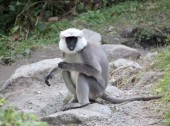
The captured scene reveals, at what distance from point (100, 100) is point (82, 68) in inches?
32.4

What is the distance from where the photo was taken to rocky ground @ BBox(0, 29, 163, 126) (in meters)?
6.28

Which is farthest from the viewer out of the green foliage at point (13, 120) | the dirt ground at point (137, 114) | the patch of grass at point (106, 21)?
the patch of grass at point (106, 21)

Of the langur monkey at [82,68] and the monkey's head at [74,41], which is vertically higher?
the monkey's head at [74,41]

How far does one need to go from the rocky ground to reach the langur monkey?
151mm

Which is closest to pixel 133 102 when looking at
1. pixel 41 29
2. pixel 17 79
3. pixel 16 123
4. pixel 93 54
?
pixel 93 54

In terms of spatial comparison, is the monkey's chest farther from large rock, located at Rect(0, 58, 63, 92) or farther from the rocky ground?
large rock, located at Rect(0, 58, 63, 92)

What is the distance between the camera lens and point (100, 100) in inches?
292

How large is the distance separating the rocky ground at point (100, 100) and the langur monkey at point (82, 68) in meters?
0.15

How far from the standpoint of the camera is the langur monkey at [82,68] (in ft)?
22.3

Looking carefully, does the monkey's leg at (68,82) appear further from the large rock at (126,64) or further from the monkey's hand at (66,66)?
the large rock at (126,64)

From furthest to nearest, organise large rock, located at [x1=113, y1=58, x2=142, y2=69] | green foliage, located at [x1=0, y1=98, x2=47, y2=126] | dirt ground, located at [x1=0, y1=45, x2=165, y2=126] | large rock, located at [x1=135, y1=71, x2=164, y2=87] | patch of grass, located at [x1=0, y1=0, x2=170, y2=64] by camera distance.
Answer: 1. patch of grass, located at [x1=0, y1=0, x2=170, y2=64]
2. large rock, located at [x1=113, y1=58, x2=142, y2=69]
3. large rock, located at [x1=135, y1=71, x2=164, y2=87]
4. dirt ground, located at [x1=0, y1=45, x2=165, y2=126]
5. green foliage, located at [x1=0, y1=98, x2=47, y2=126]

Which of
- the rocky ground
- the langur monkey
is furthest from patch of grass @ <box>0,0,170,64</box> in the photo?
the langur monkey

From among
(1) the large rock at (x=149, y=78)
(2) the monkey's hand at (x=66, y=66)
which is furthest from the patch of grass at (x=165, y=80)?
(2) the monkey's hand at (x=66, y=66)

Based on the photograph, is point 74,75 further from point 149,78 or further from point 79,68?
point 149,78
